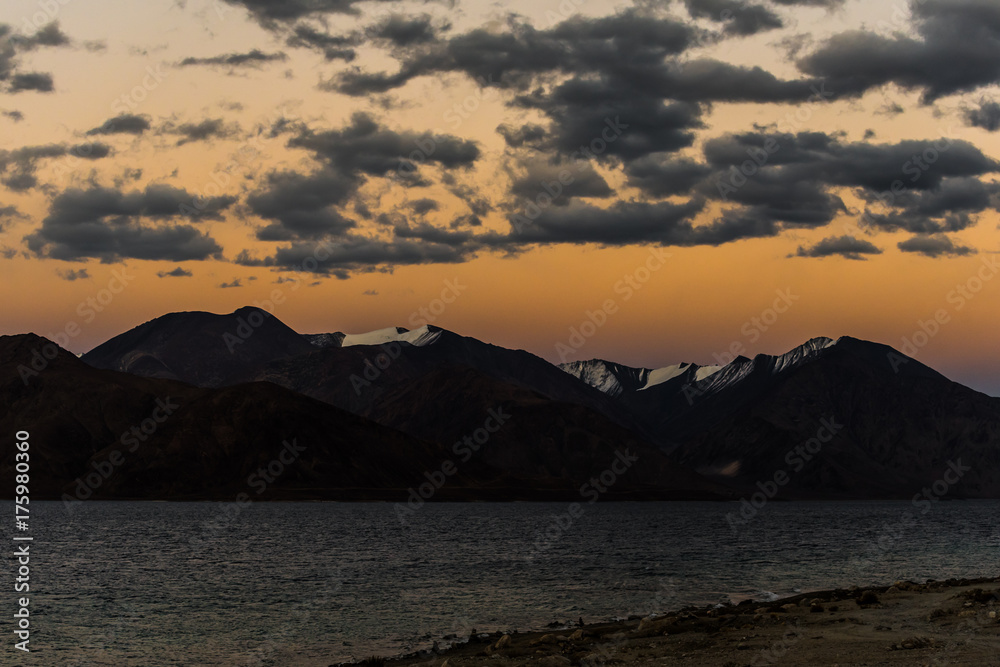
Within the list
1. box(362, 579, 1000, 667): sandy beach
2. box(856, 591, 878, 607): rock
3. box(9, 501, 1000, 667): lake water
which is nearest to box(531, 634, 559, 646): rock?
box(362, 579, 1000, 667): sandy beach

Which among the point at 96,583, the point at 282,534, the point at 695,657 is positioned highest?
the point at 695,657

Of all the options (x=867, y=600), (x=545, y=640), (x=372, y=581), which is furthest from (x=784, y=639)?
(x=372, y=581)

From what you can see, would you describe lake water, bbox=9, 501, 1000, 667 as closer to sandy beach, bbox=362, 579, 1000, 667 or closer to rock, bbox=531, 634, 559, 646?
rock, bbox=531, 634, 559, 646

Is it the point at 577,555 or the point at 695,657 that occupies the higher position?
the point at 695,657

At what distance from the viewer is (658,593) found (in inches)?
2894

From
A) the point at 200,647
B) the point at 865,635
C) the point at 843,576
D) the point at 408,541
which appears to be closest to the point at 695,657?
the point at 865,635

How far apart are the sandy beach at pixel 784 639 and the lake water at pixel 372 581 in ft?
27.7

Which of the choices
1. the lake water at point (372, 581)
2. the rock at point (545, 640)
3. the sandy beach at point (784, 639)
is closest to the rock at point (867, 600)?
the sandy beach at point (784, 639)

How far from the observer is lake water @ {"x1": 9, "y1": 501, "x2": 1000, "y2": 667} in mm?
53562

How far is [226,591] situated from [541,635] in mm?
35561

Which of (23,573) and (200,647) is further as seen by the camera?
(23,573)

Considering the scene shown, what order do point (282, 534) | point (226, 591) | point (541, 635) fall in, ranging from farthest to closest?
point (282, 534) < point (226, 591) < point (541, 635)

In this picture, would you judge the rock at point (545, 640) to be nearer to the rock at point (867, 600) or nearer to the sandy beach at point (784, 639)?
the sandy beach at point (784, 639)

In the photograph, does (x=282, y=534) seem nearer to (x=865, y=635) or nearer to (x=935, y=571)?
(x=935, y=571)
